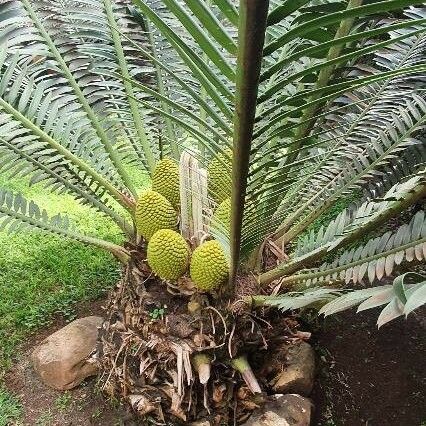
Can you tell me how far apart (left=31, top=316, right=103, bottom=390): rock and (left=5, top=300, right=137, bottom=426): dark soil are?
4cm

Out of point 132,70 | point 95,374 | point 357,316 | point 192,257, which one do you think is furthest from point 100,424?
point 132,70

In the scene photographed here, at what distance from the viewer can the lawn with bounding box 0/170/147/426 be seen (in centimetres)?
227

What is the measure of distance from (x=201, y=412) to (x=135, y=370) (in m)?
0.24

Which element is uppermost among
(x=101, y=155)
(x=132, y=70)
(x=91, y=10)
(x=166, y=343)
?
(x=91, y=10)

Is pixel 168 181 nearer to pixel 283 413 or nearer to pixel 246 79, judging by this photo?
pixel 283 413

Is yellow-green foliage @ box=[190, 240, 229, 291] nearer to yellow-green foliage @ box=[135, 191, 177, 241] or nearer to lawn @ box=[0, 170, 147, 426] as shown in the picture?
yellow-green foliage @ box=[135, 191, 177, 241]

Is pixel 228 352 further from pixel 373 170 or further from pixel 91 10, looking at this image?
pixel 91 10

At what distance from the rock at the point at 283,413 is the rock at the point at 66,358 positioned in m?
0.65

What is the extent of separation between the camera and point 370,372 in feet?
6.54

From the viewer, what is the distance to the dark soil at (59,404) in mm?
1850

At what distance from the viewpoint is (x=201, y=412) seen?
1.62 metres

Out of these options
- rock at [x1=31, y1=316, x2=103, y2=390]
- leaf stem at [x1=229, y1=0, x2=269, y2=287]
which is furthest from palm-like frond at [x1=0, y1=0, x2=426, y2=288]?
rock at [x1=31, y1=316, x2=103, y2=390]

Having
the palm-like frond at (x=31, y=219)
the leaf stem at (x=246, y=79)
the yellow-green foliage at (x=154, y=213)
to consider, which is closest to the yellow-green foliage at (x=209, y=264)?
the yellow-green foliage at (x=154, y=213)

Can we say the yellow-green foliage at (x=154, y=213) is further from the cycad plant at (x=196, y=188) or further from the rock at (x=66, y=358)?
the rock at (x=66, y=358)
